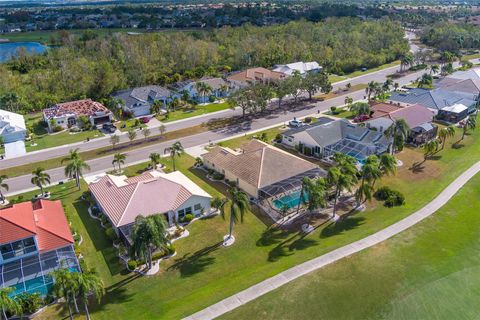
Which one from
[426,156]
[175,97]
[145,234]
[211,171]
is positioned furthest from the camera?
[175,97]

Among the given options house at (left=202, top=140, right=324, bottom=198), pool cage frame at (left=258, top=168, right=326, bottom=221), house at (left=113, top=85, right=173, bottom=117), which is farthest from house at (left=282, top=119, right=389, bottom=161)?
house at (left=113, top=85, right=173, bottom=117)

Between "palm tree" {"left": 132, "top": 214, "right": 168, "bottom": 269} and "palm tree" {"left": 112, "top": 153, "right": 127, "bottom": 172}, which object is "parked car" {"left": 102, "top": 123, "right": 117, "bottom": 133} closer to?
"palm tree" {"left": 112, "top": 153, "right": 127, "bottom": 172}

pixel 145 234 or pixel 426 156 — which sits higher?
pixel 145 234

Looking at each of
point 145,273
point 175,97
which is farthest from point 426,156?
point 175,97

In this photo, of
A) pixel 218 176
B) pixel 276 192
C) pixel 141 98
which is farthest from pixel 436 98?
pixel 141 98

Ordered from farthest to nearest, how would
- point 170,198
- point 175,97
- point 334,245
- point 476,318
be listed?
point 175,97 < point 170,198 < point 334,245 < point 476,318

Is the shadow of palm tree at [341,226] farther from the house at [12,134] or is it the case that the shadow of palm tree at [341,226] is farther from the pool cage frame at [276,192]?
the house at [12,134]

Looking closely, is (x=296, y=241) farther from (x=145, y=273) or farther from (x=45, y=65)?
(x=45, y=65)

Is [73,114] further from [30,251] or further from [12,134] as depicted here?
[30,251]

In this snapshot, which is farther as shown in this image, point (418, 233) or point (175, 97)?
point (175, 97)
